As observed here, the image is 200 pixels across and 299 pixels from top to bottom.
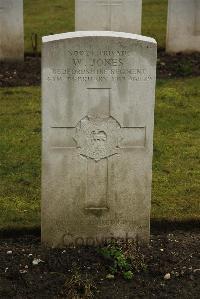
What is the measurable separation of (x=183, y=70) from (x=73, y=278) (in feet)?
21.0

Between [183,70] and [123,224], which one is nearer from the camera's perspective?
[123,224]

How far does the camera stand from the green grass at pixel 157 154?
6.09 m

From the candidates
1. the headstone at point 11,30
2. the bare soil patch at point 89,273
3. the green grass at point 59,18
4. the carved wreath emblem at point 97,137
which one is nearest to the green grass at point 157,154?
the bare soil patch at point 89,273

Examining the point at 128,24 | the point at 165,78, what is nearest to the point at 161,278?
the point at 165,78

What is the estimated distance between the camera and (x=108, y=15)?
36.4 feet

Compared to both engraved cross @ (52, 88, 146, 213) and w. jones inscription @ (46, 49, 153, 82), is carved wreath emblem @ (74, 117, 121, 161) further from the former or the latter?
w. jones inscription @ (46, 49, 153, 82)

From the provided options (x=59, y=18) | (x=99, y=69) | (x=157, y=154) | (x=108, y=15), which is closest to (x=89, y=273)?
(x=99, y=69)

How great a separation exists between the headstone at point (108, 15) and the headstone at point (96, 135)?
241 inches

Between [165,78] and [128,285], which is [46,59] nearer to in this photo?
[128,285]

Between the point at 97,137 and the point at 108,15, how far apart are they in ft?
20.7

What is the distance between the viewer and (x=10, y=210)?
603 cm

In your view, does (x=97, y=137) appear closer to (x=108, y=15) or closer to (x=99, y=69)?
(x=99, y=69)

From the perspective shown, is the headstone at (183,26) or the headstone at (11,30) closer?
the headstone at (11,30)

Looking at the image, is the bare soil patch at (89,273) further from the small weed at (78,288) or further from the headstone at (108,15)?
the headstone at (108,15)
